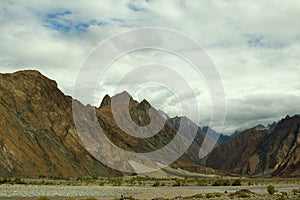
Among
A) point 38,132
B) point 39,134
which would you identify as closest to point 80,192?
point 39,134

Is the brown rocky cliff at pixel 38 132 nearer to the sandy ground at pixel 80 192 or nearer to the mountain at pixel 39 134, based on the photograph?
the mountain at pixel 39 134

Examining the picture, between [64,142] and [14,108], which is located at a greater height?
[14,108]

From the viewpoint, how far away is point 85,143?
611 ft

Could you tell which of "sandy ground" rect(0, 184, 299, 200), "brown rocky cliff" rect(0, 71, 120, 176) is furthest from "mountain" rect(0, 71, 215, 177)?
"sandy ground" rect(0, 184, 299, 200)

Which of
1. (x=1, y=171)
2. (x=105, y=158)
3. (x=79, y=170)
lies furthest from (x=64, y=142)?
(x=1, y=171)

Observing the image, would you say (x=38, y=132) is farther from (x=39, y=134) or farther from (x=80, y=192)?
(x=80, y=192)

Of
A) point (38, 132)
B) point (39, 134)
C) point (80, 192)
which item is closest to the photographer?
point (80, 192)

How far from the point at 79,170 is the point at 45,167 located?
18.6 metres

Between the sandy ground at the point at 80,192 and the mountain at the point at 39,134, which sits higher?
the mountain at the point at 39,134

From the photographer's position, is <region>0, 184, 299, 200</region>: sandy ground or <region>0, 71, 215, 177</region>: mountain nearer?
<region>0, 184, 299, 200</region>: sandy ground

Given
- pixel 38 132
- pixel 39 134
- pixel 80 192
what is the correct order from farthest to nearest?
pixel 38 132 → pixel 39 134 → pixel 80 192

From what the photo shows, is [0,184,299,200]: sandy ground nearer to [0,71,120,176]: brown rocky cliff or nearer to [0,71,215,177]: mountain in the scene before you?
[0,71,215,177]: mountain

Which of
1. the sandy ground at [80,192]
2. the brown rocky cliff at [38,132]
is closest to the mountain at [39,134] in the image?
the brown rocky cliff at [38,132]

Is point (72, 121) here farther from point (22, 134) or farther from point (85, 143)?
point (22, 134)
